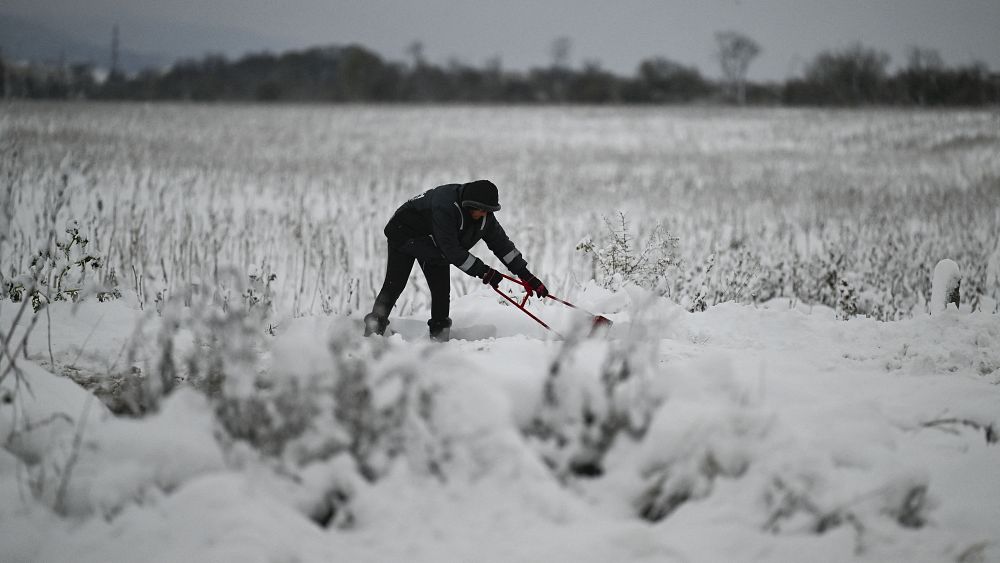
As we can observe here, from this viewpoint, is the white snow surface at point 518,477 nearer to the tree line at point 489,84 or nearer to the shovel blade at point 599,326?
the shovel blade at point 599,326

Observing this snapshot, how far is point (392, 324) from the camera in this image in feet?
17.4

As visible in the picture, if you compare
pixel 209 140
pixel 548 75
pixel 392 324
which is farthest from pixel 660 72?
pixel 392 324

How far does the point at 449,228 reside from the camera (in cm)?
439

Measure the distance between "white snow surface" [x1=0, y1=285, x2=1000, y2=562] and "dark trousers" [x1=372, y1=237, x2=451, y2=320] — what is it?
1.86m

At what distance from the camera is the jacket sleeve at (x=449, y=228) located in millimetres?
4359

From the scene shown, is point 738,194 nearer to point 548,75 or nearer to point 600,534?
point 600,534

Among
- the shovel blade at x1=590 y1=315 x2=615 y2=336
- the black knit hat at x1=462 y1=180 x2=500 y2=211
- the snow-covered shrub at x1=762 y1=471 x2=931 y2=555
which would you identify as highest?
the black knit hat at x1=462 y1=180 x2=500 y2=211

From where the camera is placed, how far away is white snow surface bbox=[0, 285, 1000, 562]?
2.21m

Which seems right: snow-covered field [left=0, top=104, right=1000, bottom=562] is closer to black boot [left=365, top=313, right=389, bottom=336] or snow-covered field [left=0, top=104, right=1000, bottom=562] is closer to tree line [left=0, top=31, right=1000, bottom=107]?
black boot [left=365, top=313, right=389, bottom=336]

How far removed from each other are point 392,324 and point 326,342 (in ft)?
8.50

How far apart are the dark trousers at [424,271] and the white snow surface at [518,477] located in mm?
1856

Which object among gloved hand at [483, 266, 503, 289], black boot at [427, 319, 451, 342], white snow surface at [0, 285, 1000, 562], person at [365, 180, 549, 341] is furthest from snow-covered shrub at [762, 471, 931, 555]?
black boot at [427, 319, 451, 342]

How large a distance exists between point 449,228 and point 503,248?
0.56 m

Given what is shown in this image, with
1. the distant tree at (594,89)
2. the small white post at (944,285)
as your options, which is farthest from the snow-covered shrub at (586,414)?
the distant tree at (594,89)
